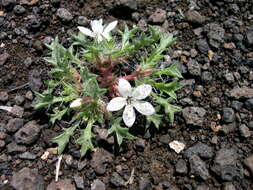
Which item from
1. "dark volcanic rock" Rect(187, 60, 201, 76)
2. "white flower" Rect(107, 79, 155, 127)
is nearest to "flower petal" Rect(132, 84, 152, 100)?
"white flower" Rect(107, 79, 155, 127)

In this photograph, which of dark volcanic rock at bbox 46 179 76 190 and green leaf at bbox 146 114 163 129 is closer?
dark volcanic rock at bbox 46 179 76 190

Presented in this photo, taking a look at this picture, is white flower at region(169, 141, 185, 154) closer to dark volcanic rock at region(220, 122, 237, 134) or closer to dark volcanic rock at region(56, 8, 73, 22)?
dark volcanic rock at region(220, 122, 237, 134)

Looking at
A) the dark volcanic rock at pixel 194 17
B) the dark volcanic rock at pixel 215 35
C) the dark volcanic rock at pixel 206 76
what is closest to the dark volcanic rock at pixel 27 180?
the dark volcanic rock at pixel 206 76

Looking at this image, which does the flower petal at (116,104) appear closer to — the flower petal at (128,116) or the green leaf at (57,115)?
the flower petal at (128,116)

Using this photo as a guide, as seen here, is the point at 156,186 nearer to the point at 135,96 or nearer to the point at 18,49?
the point at 135,96

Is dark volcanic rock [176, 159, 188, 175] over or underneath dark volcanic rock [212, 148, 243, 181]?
underneath

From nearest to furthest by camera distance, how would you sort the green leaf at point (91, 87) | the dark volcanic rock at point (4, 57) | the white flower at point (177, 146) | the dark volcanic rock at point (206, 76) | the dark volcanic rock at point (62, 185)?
the green leaf at point (91, 87), the dark volcanic rock at point (62, 185), the white flower at point (177, 146), the dark volcanic rock at point (206, 76), the dark volcanic rock at point (4, 57)
